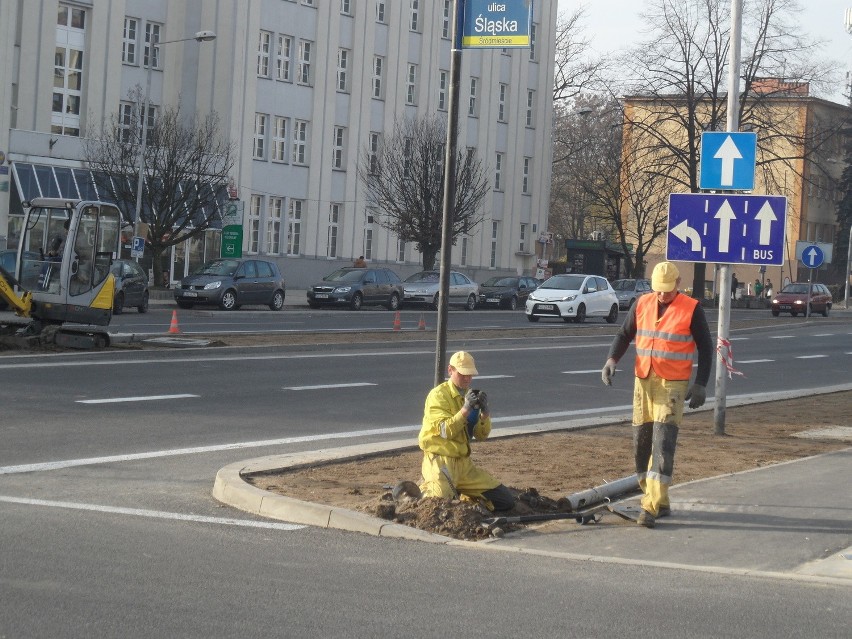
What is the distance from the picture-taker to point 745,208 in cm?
1346

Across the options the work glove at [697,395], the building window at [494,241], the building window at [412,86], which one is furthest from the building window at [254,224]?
the work glove at [697,395]

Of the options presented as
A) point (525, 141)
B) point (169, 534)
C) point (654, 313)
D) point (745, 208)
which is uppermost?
point (525, 141)

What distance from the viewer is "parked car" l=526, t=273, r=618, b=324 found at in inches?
1615

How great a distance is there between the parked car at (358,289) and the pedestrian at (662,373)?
36.3 meters

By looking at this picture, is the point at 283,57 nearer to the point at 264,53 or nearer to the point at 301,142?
the point at 264,53

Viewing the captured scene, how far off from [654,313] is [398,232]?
48402 millimetres

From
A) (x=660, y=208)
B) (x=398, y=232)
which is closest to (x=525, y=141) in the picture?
(x=660, y=208)

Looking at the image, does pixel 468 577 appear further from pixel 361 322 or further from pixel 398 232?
pixel 398 232

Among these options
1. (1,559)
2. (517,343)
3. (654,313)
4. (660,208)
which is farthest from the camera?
(660,208)

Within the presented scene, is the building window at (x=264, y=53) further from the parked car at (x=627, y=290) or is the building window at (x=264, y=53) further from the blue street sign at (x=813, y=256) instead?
the blue street sign at (x=813, y=256)

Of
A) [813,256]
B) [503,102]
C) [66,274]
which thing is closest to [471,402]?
[66,274]

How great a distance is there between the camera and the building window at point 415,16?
64562mm

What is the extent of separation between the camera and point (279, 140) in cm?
5794

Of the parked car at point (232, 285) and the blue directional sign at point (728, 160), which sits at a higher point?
the blue directional sign at point (728, 160)
